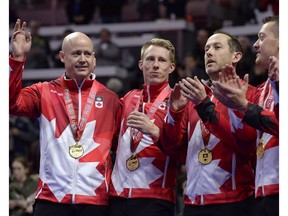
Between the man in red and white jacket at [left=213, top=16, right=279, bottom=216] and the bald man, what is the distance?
1.28m

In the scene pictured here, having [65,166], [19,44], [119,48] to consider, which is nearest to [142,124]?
[65,166]

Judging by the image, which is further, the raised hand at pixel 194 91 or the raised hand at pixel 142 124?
the raised hand at pixel 142 124

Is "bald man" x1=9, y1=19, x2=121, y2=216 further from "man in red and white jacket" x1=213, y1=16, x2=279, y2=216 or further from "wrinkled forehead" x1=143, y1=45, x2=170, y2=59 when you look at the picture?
"man in red and white jacket" x1=213, y1=16, x2=279, y2=216

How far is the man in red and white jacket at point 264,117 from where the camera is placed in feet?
18.4

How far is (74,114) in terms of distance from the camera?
Result: 6.63 m

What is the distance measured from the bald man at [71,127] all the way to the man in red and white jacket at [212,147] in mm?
593

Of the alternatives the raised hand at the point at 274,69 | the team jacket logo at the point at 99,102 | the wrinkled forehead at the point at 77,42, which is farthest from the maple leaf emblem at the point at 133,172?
the raised hand at the point at 274,69

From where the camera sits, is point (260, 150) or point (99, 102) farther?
point (99, 102)

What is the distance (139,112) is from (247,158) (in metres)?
0.94

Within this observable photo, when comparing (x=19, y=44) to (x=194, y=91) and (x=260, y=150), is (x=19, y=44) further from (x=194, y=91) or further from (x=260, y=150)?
(x=260, y=150)

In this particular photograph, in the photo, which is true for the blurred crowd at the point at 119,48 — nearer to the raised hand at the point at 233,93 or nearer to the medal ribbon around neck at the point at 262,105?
the medal ribbon around neck at the point at 262,105

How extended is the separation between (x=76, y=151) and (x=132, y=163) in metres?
0.47

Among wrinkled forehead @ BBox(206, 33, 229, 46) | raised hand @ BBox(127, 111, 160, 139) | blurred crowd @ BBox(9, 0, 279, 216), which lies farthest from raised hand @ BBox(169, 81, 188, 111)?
blurred crowd @ BBox(9, 0, 279, 216)
